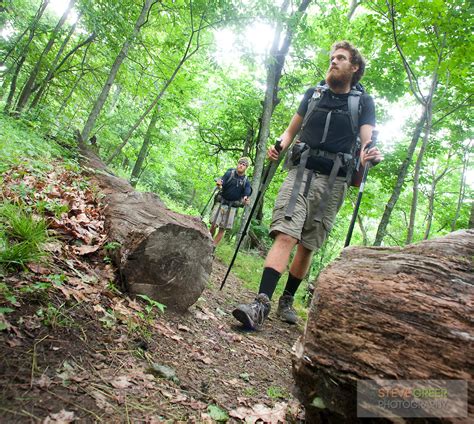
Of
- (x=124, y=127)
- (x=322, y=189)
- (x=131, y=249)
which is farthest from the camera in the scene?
(x=124, y=127)

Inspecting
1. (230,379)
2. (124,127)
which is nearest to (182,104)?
(124,127)

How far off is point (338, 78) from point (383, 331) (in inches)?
127

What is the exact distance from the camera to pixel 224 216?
28.4 ft

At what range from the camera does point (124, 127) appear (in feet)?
50.6

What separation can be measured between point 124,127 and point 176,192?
10565mm

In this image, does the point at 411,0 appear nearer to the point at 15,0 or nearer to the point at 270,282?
the point at 270,282

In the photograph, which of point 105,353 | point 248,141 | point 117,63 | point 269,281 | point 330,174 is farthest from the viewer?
point 248,141

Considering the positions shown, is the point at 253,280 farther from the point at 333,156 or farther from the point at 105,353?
the point at 105,353

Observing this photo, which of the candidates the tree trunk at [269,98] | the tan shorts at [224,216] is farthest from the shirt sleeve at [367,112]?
the tree trunk at [269,98]

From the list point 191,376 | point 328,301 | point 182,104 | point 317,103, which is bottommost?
point 191,376

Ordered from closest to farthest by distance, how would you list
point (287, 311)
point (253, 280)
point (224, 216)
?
point (287, 311) → point (253, 280) → point (224, 216)

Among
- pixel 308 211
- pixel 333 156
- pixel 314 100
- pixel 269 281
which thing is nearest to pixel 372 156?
pixel 333 156

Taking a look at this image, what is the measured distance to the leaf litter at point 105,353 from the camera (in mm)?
1515

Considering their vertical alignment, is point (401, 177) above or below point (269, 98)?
below
